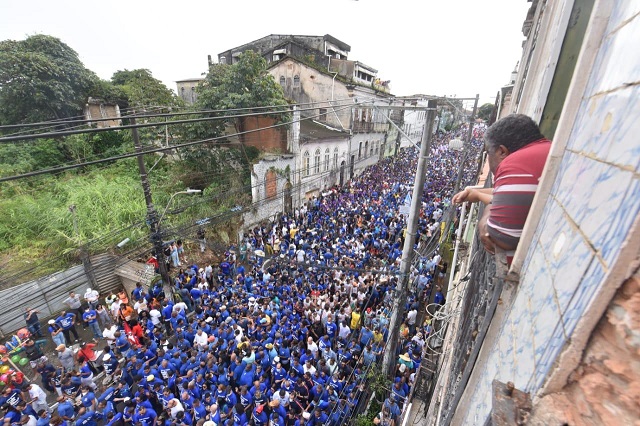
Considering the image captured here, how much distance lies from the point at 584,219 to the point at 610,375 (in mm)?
472

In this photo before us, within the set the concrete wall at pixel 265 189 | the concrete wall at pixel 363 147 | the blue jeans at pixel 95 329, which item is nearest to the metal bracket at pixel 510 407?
the blue jeans at pixel 95 329

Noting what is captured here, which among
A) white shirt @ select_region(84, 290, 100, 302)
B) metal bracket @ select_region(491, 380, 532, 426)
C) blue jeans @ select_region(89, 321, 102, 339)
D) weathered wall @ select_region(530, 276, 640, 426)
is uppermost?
weathered wall @ select_region(530, 276, 640, 426)

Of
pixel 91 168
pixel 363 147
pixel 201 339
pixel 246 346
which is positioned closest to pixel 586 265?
pixel 246 346

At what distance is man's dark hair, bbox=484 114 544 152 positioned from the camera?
1.99m

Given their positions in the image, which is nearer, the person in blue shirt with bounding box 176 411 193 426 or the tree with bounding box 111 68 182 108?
the person in blue shirt with bounding box 176 411 193 426

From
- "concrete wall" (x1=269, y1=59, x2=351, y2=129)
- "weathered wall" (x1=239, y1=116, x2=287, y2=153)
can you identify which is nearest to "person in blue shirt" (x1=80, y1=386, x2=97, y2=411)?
"weathered wall" (x1=239, y1=116, x2=287, y2=153)

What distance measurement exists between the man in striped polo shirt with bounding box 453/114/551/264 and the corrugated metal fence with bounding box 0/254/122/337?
1068 centimetres

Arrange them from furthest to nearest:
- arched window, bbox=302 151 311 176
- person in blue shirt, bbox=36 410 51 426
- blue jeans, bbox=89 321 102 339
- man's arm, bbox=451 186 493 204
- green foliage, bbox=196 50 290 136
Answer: arched window, bbox=302 151 311 176 < green foliage, bbox=196 50 290 136 < blue jeans, bbox=89 321 102 339 < person in blue shirt, bbox=36 410 51 426 < man's arm, bbox=451 186 493 204

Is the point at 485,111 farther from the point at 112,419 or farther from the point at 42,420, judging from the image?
the point at 42,420

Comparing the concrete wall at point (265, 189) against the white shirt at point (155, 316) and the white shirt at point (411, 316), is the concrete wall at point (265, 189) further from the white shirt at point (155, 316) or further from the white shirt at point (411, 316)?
the white shirt at point (411, 316)

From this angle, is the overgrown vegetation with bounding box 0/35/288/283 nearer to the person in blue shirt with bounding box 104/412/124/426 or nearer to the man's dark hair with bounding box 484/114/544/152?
the person in blue shirt with bounding box 104/412/124/426

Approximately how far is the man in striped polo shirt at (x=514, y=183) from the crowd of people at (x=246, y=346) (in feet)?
13.9

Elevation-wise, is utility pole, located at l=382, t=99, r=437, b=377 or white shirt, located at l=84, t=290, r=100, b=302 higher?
utility pole, located at l=382, t=99, r=437, b=377

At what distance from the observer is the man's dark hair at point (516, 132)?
1.99m
